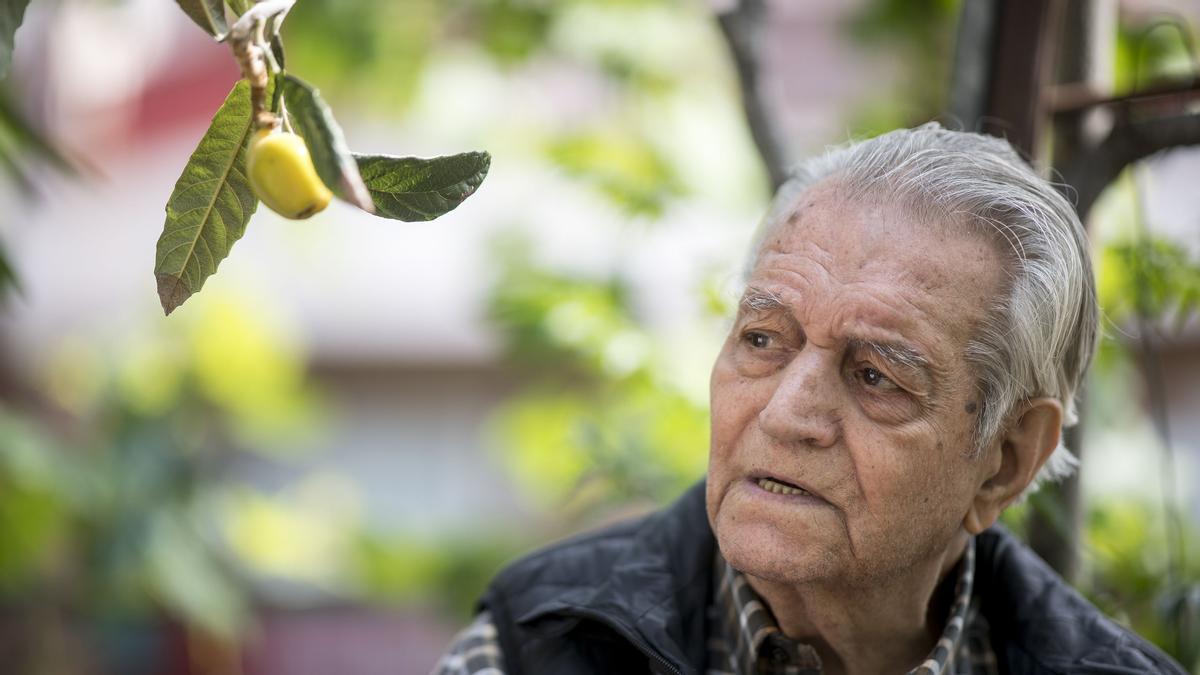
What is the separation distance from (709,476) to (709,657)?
0.92 ft

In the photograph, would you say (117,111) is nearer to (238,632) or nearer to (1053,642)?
(238,632)

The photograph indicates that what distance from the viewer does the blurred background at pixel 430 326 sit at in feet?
7.43

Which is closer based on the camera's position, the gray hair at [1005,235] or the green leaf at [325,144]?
the green leaf at [325,144]

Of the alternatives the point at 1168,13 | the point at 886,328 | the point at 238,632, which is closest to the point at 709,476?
the point at 886,328

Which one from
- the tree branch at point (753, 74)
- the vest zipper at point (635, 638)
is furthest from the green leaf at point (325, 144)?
the tree branch at point (753, 74)

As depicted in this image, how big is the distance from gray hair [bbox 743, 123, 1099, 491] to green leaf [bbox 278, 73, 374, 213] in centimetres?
74

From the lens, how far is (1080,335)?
1.49 m

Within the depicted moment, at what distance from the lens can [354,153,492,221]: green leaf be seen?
87 centimetres

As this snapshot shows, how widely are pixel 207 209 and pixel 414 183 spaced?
0.18m

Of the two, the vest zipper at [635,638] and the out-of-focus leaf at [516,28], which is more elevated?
the out-of-focus leaf at [516,28]

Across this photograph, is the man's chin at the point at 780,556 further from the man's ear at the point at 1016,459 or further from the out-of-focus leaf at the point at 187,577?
the out-of-focus leaf at the point at 187,577

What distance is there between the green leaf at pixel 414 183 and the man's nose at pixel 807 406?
554mm

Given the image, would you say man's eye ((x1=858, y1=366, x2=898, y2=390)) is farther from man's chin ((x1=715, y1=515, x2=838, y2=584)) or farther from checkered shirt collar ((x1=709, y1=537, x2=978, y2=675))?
checkered shirt collar ((x1=709, y1=537, x2=978, y2=675))

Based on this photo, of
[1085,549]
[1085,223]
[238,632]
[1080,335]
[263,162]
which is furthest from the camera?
[238,632]
